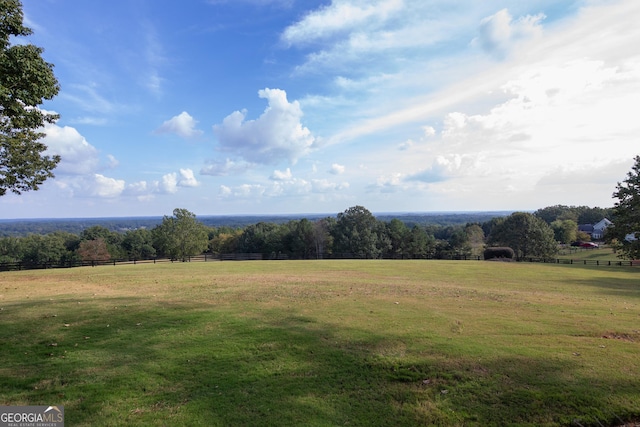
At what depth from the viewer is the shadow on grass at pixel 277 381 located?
536 cm

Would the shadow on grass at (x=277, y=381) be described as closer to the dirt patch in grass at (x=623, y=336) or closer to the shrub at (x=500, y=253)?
the dirt patch in grass at (x=623, y=336)

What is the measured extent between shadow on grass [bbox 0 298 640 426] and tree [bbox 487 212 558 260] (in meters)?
61.5

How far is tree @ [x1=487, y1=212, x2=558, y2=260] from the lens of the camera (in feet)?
196

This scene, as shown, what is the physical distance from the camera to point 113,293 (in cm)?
1527

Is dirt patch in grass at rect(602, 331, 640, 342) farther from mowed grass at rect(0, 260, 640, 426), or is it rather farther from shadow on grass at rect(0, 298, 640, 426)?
shadow on grass at rect(0, 298, 640, 426)

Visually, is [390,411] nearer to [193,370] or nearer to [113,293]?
[193,370]

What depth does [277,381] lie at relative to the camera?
20.9 feet

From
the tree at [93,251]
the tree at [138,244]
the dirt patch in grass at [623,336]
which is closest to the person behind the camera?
the dirt patch in grass at [623,336]

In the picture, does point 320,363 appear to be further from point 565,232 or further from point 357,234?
point 565,232

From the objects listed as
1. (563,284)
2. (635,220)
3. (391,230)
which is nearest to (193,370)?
(563,284)

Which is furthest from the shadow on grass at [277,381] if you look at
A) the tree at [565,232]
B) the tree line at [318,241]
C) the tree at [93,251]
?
the tree at [565,232]

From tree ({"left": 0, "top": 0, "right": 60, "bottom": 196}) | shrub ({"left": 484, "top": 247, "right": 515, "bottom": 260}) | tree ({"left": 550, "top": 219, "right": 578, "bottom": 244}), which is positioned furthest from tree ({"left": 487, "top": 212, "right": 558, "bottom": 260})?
tree ({"left": 0, "top": 0, "right": 60, "bottom": 196})

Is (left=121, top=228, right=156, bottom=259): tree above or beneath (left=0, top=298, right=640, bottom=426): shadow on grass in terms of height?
beneath

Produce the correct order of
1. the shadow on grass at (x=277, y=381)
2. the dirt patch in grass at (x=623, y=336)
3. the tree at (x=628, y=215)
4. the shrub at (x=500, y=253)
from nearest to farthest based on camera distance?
the shadow on grass at (x=277, y=381)
the dirt patch in grass at (x=623, y=336)
the tree at (x=628, y=215)
the shrub at (x=500, y=253)
